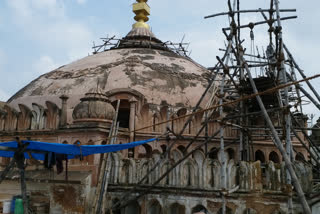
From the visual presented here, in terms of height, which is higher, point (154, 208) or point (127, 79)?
point (127, 79)

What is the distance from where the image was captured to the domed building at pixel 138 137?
8.58 metres

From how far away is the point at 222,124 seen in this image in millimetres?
8734

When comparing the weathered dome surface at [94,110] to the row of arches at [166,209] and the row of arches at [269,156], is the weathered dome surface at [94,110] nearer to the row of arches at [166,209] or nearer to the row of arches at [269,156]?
the row of arches at [166,209]

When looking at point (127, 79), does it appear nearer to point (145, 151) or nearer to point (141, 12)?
point (145, 151)

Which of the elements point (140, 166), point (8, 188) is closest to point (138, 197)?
point (140, 166)

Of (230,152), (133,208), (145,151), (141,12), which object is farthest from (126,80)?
(141,12)

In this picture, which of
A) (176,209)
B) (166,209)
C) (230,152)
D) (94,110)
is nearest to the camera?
(166,209)

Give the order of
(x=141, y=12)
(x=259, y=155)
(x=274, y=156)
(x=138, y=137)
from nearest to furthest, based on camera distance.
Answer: (x=138, y=137), (x=259, y=155), (x=274, y=156), (x=141, y=12)

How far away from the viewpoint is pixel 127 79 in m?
15.5

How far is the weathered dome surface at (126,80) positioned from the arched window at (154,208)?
567 centimetres

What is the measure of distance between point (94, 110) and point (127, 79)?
4555 mm

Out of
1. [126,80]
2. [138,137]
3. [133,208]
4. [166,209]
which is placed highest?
[126,80]

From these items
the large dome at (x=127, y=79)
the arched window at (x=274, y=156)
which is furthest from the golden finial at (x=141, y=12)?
the arched window at (x=274, y=156)

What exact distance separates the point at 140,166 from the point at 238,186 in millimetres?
3026
